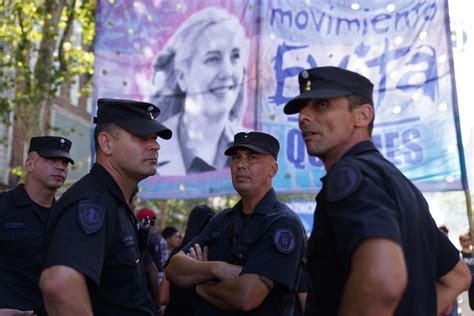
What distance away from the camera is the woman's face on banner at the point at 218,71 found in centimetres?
820

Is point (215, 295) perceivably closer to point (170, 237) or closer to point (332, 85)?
point (332, 85)

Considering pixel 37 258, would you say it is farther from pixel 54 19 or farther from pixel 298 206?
pixel 54 19

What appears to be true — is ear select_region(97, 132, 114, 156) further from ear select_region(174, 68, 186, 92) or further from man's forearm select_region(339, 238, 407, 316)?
ear select_region(174, 68, 186, 92)

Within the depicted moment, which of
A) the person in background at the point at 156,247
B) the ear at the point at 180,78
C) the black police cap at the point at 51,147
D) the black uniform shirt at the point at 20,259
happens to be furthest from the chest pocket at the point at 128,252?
the ear at the point at 180,78

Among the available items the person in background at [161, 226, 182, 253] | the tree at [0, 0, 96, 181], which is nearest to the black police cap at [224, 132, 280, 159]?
the person in background at [161, 226, 182, 253]

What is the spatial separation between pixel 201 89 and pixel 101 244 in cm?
493

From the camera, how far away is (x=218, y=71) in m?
8.28

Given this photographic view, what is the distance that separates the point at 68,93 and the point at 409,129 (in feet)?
76.7

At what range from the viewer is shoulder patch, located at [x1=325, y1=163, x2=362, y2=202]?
2766mm

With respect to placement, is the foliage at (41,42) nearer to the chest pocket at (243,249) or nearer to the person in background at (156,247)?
the person in background at (156,247)

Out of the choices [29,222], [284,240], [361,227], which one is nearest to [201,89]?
[29,222]

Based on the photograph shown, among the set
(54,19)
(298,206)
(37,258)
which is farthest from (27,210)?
(54,19)

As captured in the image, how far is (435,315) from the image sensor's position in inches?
121

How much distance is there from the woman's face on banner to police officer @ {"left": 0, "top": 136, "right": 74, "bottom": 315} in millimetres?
2372
